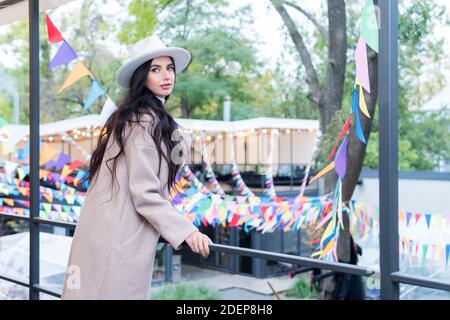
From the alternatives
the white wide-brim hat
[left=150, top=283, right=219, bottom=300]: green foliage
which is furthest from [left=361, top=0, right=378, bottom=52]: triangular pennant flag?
[left=150, top=283, right=219, bottom=300]: green foliage

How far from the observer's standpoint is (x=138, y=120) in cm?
129

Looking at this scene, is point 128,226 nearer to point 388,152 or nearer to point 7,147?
point 388,152

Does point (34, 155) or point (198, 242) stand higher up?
point (34, 155)

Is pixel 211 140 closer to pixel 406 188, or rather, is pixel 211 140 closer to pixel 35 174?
pixel 406 188

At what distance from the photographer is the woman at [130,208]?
125 centimetres

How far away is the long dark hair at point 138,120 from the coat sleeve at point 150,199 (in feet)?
0.13

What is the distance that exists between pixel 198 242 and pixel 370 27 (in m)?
0.88

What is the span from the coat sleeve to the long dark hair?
0.04 metres

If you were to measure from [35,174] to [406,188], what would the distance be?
12742mm

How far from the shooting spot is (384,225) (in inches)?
46.2

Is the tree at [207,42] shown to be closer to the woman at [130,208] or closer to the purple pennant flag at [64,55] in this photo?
the purple pennant flag at [64,55]

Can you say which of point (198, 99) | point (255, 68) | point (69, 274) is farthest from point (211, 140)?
point (69, 274)

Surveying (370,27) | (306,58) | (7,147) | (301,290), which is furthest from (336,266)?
(301,290)

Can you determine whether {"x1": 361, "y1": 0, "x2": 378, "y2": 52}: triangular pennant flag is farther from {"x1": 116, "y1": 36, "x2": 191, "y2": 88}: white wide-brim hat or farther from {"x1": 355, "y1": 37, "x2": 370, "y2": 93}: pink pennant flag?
{"x1": 116, "y1": 36, "x2": 191, "y2": 88}: white wide-brim hat
